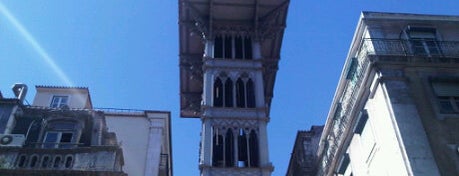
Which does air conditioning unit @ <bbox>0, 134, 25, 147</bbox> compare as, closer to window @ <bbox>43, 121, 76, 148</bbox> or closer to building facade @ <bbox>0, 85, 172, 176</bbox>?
building facade @ <bbox>0, 85, 172, 176</bbox>

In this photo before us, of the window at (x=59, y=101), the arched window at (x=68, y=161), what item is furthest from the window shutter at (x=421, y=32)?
the window at (x=59, y=101)

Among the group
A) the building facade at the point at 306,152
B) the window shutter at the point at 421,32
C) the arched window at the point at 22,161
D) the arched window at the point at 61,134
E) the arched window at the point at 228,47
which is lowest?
the arched window at the point at 22,161

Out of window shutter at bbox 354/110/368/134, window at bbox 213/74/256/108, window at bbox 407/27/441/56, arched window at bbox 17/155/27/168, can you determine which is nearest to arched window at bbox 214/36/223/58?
window at bbox 213/74/256/108

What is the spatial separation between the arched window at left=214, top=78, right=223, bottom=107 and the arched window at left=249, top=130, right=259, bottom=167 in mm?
3435

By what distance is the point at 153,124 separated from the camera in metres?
26.9

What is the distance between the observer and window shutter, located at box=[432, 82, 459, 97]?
64.7 feet

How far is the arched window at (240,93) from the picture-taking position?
34.6 metres

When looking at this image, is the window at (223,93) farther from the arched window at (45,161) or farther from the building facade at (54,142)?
the arched window at (45,161)

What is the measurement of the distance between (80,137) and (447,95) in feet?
49.6

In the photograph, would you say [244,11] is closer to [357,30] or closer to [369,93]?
[357,30]

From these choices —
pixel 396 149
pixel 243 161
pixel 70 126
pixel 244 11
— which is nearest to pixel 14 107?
pixel 70 126

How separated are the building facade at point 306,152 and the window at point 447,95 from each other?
34.1ft

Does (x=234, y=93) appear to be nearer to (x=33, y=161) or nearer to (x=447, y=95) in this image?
(x=33, y=161)

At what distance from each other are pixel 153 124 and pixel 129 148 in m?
1.84
